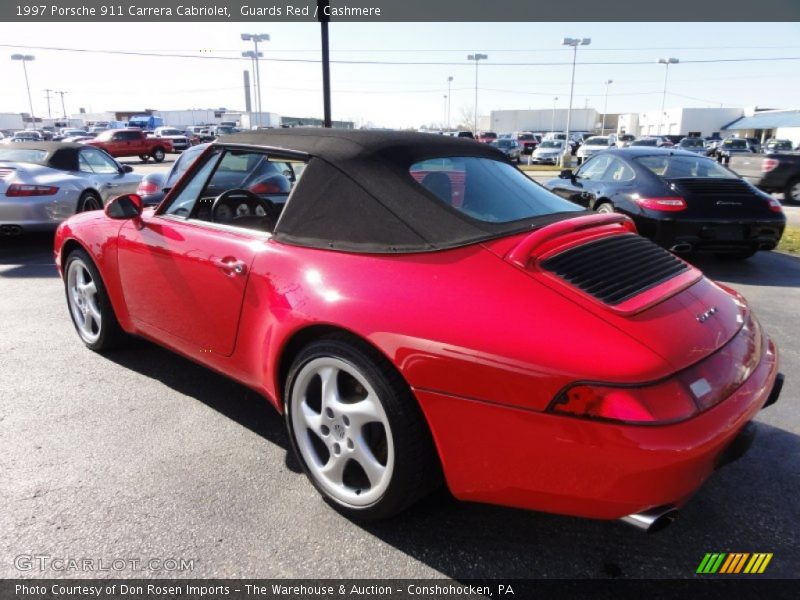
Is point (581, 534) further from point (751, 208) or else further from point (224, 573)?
point (751, 208)

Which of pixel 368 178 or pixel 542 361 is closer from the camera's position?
pixel 542 361

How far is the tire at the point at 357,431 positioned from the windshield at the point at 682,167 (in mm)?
5880

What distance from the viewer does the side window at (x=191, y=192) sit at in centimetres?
310

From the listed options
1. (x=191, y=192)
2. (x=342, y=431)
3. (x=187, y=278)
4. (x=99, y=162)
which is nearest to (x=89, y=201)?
(x=99, y=162)

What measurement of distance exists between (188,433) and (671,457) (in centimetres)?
234

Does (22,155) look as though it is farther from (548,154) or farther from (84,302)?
(548,154)

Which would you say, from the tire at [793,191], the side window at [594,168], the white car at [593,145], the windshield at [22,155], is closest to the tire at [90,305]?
the windshield at [22,155]

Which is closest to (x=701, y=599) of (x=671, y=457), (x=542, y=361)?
(x=671, y=457)

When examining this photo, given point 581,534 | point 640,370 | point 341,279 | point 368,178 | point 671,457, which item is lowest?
point 581,534

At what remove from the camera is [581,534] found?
7.37ft

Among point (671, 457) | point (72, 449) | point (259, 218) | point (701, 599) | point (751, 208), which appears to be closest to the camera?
point (671, 457)

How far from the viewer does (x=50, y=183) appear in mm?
7551

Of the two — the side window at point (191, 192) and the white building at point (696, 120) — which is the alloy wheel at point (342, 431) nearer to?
the side window at point (191, 192)

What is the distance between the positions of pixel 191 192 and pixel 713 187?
5.86 metres
